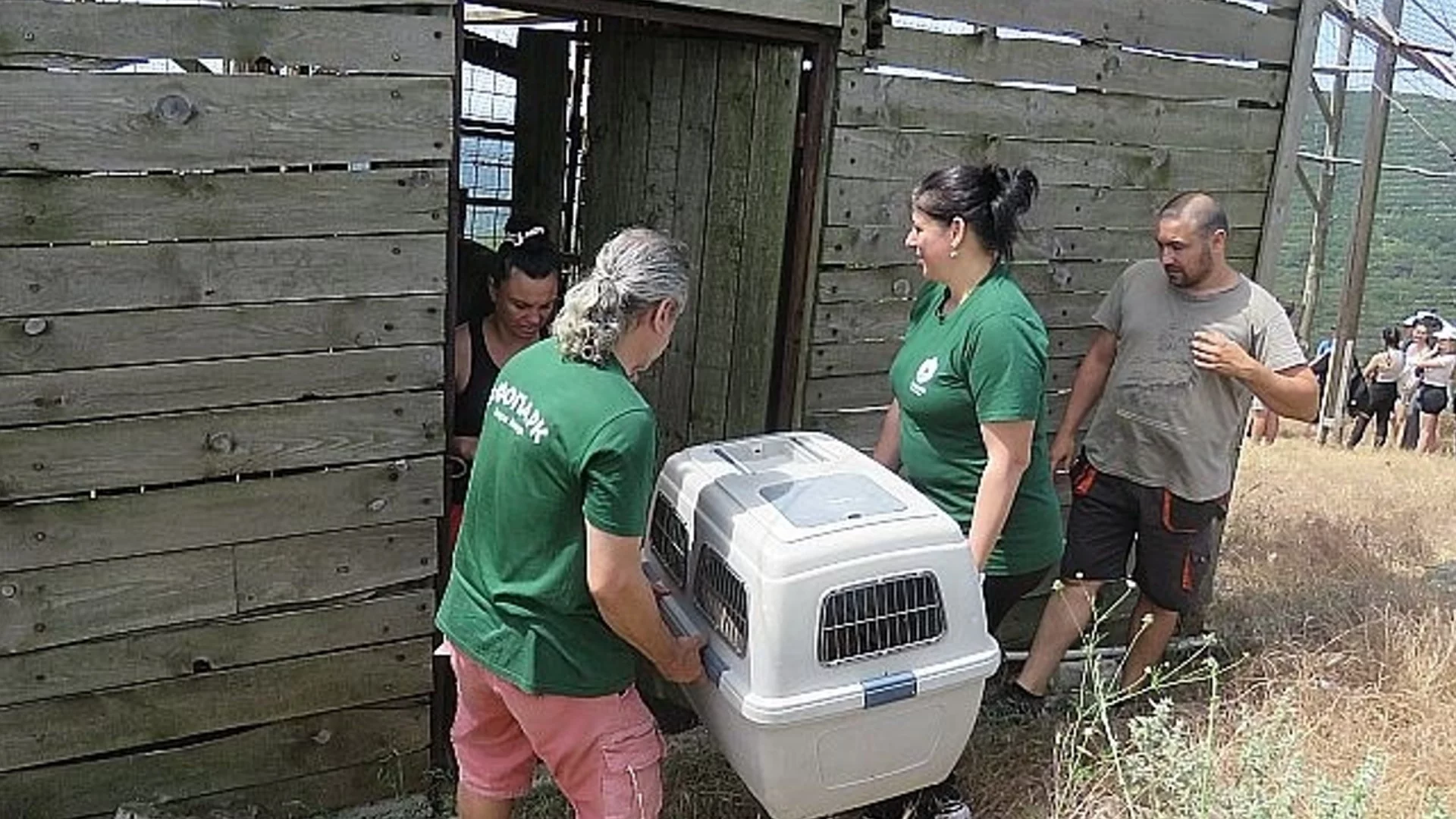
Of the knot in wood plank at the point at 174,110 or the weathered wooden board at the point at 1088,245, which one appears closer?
the knot in wood plank at the point at 174,110

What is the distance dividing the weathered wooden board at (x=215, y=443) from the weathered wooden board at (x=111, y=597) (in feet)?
0.65

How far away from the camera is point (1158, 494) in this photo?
4020 millimetres

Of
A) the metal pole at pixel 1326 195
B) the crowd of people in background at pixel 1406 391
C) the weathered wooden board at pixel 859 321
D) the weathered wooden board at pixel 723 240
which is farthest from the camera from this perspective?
the metal pole at pixel 1326 195

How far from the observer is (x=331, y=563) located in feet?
10.9

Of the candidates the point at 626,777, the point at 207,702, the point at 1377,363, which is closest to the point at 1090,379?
the point at 626,777

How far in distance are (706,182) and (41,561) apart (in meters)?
2.14

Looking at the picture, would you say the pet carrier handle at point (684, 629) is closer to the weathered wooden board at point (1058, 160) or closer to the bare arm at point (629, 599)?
the bare arm at point (629, 599)

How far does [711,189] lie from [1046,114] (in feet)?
3.84

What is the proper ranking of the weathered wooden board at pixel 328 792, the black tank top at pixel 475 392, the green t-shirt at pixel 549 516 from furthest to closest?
the black tank top at pixel 475 392 → the weathered wooden board at pixel 328 792 → the green t-shirt at pixel 549 516

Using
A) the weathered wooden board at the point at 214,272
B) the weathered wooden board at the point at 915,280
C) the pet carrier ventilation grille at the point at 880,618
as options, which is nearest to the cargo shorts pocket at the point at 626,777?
the pet carrier ventilation grille at the point at 880,618

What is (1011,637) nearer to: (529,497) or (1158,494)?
(1158,494)

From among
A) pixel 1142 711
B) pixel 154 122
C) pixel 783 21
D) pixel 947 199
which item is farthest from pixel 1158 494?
pixel 154 122

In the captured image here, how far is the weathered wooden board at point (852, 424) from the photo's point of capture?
4148mm

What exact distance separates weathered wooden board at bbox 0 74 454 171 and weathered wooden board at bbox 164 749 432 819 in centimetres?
158
